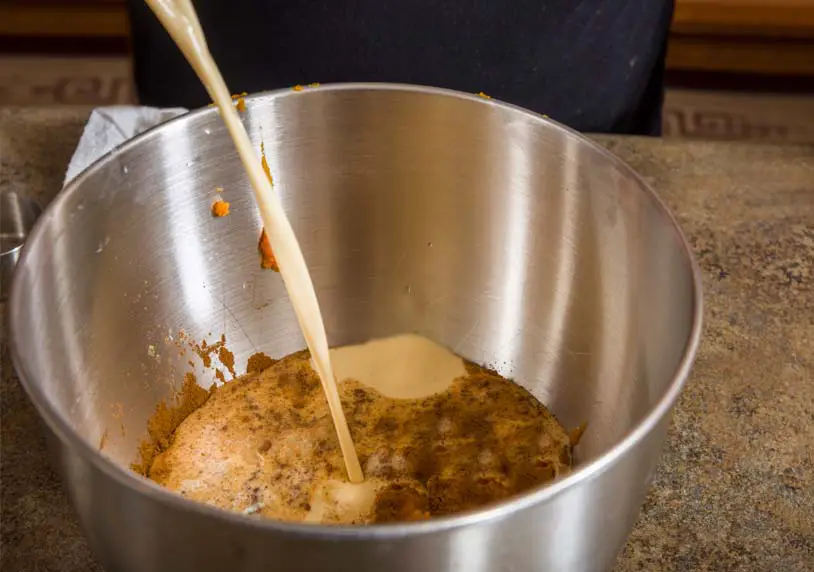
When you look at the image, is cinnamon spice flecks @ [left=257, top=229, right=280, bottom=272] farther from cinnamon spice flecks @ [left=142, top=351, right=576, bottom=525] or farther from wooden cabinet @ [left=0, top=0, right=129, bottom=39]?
wooden cabinet @ [left=0, top=0, right=129, bottom=39]

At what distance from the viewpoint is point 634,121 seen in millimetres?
1123

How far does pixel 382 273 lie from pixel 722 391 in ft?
1.00

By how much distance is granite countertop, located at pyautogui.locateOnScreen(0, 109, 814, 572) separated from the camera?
620mm

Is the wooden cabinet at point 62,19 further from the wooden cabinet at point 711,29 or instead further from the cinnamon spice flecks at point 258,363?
the cinnamon spice flecks at point 258,363

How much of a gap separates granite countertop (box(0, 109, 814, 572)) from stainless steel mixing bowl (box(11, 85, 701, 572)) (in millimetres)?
69

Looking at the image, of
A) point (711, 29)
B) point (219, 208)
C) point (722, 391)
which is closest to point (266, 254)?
point (219, 208)

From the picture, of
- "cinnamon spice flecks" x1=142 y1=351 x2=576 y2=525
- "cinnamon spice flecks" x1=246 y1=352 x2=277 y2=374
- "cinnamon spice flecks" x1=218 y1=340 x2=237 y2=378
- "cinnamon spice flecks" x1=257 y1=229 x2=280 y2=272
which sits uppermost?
"cinnamon spice flecks" x1=257 y1=229 x2=280 y2=272

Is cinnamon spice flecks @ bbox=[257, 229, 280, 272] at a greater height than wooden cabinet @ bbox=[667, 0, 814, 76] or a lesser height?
greater

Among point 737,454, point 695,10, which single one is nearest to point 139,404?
point 737,454

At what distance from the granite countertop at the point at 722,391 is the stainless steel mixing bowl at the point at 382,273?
0.07 meters

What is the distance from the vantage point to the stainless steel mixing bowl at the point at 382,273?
0.48 m

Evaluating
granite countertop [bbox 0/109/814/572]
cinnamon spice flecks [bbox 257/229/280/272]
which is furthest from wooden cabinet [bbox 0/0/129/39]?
cinnamon spice flecks [bbox 257/229/280/272]

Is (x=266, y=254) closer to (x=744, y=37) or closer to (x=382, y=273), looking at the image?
(x=382, y=273)

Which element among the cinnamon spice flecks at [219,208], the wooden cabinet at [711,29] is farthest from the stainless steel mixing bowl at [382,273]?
the wooden cabinet at [711,29]
